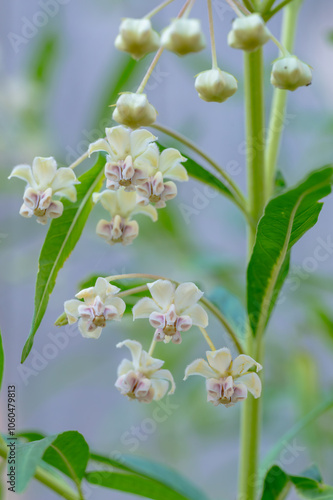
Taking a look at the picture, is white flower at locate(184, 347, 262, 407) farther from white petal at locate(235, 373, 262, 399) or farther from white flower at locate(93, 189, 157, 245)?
white flower at locate(93, 189, 157, 245)

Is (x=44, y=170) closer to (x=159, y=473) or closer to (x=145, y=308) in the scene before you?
(x=145, y=308)

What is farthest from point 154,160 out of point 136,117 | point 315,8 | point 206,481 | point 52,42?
point 206,481

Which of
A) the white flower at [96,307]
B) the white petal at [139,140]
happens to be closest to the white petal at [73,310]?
the white flower at [96,307]

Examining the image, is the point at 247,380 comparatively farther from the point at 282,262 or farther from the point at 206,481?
the point at 206,481

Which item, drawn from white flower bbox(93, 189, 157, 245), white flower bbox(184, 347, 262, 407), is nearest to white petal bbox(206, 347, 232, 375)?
white flower bbox(184, 347, 262, 407)

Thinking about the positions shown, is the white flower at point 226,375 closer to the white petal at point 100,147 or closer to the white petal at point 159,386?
the white petal at point 159,386

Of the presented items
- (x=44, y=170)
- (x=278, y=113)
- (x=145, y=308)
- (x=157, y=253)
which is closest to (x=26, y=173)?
(x=44, y=170)
